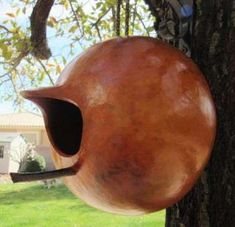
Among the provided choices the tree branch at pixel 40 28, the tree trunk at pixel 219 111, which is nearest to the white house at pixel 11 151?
the tree branch at pixel 40 28

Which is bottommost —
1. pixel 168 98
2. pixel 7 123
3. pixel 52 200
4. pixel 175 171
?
pixel 7 123

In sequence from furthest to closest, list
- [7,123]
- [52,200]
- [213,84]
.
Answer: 1. [7,123]
2. [52,200]
3. [213,84]

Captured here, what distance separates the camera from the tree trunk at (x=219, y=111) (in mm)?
1133

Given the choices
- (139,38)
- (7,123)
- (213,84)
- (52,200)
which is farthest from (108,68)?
(7,123)

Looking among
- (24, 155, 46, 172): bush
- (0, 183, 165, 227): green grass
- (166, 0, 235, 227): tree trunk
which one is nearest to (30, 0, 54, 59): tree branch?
(166, 0, 235, 227): tree trunk

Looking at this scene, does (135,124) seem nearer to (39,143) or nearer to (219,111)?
(219,111)

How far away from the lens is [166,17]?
1220 millimetres

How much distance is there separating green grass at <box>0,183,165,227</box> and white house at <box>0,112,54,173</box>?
14.5ft

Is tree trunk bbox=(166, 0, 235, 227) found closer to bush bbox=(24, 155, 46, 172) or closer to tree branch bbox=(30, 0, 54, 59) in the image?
tree branch bbox=(30, 0, 54, 59)

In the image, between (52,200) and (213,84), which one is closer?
(213,84)

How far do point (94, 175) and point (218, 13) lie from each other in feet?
1.61

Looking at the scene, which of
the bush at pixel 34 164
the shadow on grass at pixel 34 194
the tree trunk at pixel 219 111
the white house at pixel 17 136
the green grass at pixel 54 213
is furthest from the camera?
the white house at pixel 17 136

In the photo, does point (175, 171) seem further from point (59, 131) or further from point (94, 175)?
point (59, 131)

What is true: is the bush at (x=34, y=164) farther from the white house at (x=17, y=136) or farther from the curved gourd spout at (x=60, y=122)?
the curved gourd spout at (x=60, y=122)
